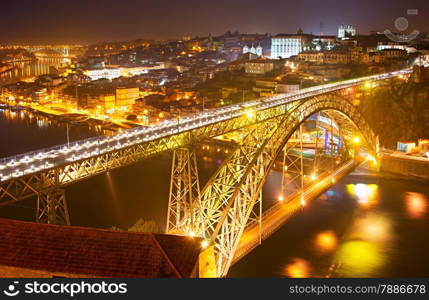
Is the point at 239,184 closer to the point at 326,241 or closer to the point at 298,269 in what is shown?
the point at 298,269

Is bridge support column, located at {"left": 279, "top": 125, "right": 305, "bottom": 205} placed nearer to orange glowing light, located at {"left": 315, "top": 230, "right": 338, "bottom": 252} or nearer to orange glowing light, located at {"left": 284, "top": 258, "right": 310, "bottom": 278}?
orange glowing light, located at {"left": 315, "top": 230, "right": 338, "bottom": 252}

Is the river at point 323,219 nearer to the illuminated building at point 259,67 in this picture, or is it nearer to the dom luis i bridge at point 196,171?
the dom luis i bridge at point 196,171

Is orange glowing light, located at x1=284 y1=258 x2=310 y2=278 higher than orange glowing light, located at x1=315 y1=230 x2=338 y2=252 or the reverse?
the reverse

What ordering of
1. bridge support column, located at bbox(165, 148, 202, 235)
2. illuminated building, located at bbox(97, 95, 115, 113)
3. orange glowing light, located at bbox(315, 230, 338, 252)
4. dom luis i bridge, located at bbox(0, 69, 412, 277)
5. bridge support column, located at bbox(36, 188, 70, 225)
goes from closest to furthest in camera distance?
1. bridge support column, located at bbox(36, 188, 70, 225)
2. dom luis i bridge, located at bbox(0, 69, 412, 277)
3. bridge support column, located at bbox(165, 148, 202, 235)
4. orange glowing light, located at bbox(315, 230, 338, 252)
5. illuminated building, located at bbox(97, 95, 115, 113)

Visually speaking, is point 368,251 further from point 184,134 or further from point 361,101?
point 361,101

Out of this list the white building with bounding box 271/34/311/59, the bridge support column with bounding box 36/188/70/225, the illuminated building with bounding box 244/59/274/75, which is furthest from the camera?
the white building with bounding box 271/34/311/59

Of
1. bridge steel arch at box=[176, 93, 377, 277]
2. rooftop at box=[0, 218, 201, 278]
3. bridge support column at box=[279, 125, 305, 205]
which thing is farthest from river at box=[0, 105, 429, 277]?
rooftop at box=[0, 218, 201, 278]

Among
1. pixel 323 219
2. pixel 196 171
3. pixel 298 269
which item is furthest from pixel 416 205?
pixel 196 171
